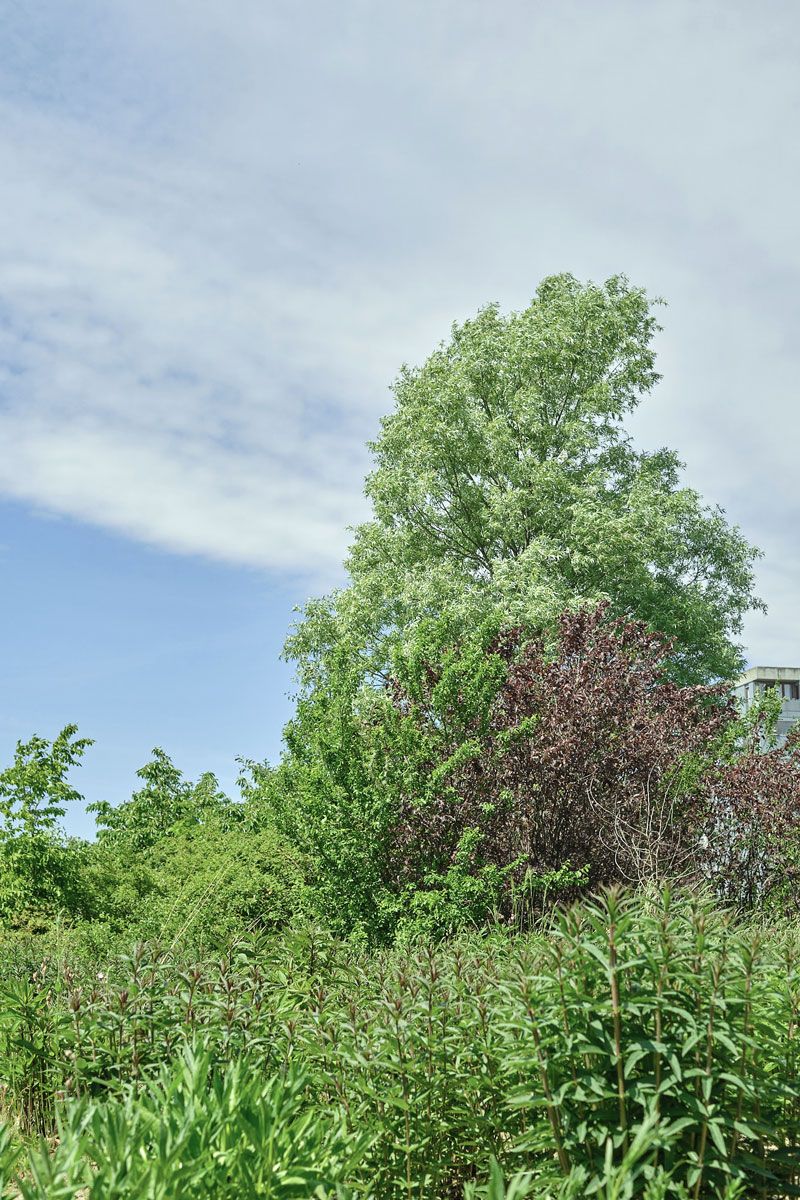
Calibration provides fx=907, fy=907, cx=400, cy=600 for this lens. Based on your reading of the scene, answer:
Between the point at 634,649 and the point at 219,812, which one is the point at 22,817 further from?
the point at 634,649

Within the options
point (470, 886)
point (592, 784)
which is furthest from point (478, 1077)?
point (592, 784)

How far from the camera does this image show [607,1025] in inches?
110

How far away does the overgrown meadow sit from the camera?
8.93 ft

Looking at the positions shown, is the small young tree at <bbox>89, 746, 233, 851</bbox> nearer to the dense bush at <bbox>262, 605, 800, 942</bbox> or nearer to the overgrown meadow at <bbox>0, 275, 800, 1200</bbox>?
the overgrown meadow at <bbox>0, 275, 800, 1200</bbox>

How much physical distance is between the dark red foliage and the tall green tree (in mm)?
6119

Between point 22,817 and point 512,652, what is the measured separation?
Answer: 6.63 metres

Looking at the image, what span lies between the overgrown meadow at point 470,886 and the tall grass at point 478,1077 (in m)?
0.02

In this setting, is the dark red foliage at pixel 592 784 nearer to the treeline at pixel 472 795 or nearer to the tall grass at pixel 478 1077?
the treeline at pixel 472 795

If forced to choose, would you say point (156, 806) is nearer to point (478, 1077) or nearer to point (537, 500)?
point (537, 500)

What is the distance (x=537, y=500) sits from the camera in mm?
18266

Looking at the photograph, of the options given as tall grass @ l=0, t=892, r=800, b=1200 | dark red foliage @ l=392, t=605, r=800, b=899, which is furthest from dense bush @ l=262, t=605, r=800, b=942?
tall grass @ l=0, t=892, r=800, b=1200

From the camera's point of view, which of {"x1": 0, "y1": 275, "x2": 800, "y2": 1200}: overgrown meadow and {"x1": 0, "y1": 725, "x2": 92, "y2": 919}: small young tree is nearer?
{"x1": 0, "y1": 275, "x2": 800, "y2": 1200}: overgrown meadow

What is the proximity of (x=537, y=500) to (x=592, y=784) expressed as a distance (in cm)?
900

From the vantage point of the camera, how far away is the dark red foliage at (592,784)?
9.38m
